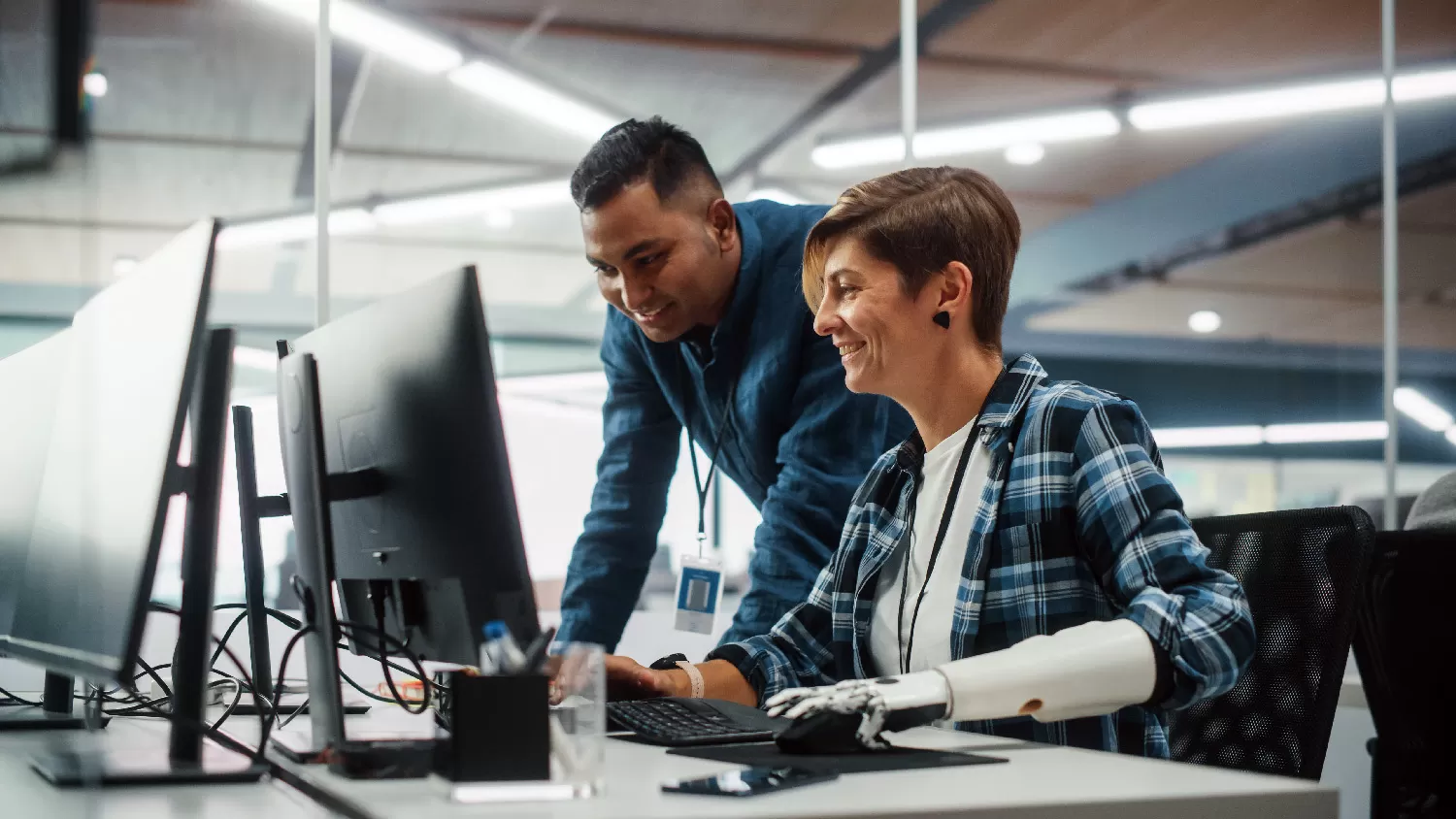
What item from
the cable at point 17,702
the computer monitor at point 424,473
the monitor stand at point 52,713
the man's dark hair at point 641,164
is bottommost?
the cable at point 17,702

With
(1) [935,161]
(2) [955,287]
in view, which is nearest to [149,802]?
(2) [955,287]

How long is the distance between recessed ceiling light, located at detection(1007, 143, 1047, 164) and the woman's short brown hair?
6.40ft

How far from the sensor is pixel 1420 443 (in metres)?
3.43

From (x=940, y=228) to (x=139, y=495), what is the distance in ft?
3.21

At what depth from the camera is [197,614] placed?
114 centimetres

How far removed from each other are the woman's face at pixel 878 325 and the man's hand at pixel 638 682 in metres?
0.43

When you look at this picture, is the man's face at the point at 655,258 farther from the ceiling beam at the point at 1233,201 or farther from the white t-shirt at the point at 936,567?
the ceiling beam at the point at 1233,201

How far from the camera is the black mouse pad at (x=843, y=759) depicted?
1.04 meters

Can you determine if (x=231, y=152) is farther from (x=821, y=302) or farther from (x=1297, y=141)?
(x=1297, y=141)

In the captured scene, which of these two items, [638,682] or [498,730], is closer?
[498,730]

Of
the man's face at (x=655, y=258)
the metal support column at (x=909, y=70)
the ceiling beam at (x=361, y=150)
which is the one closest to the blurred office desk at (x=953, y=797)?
the man's face at (x=655, y=258)

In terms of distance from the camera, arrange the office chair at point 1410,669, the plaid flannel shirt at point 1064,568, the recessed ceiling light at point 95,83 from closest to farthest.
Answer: the recessed ceiling light at point 95,83 → the plaid flannel shirt at point 1064,568 → the office chair at point 1410,669

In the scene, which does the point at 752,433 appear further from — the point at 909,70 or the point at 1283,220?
the point at 1283,220

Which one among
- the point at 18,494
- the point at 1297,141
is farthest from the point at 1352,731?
the point at 18,494
